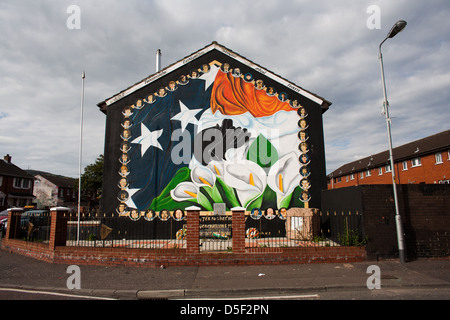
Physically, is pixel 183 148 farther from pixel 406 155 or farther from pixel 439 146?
pixel 406 155

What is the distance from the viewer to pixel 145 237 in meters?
13.5

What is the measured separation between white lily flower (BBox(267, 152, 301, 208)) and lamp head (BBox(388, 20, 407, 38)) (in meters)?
6.74

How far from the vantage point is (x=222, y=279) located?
7.52 m

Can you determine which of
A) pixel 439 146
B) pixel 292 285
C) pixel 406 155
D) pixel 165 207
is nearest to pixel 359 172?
pixel 406 155

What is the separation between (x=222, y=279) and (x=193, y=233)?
6.82 feet

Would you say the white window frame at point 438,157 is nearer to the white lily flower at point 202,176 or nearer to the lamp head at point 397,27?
the lamp head at point 397,27

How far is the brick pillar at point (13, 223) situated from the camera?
12547mm

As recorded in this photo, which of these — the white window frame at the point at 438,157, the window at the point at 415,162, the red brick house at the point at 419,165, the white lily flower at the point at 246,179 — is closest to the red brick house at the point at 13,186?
the white lily flower at the point at 246,179

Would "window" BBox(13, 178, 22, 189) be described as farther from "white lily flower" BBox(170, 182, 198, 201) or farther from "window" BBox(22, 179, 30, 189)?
"white lily flower" BBox(170, 182, 198, 201)

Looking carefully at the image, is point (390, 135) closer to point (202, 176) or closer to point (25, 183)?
point (202, 176)

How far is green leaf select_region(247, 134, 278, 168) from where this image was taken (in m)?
14.0

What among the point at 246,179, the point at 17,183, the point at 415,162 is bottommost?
the point at 246,179

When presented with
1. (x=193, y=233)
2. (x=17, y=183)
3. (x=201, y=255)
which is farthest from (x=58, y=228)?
(x=17, y=183)

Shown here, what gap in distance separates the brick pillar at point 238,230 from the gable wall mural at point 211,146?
4.44 metres
